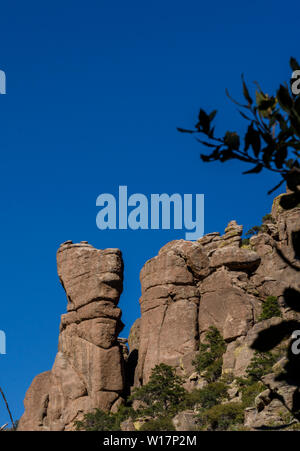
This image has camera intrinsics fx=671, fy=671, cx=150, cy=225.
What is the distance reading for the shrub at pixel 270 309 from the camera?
43.0 metres

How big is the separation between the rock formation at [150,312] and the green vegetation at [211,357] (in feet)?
1.96

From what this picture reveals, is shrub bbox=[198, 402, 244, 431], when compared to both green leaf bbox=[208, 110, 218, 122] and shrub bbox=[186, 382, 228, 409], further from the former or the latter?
green leaf bbox=[208, 110, 218, 122]

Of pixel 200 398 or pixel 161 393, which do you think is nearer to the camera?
pixel 200 398

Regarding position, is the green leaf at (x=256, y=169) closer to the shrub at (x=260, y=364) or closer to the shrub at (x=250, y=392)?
the shrub at (x=250, y=392)

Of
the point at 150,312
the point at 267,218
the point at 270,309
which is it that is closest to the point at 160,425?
the point at 270,309

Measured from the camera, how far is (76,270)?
51688 millimetres

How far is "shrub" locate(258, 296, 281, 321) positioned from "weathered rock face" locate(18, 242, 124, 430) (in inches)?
446

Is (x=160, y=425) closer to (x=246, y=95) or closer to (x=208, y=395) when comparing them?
(x=208, y=395)

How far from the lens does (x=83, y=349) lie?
48531 millimetres

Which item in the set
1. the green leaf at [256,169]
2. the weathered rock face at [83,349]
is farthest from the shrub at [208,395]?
the green leaf at [256,169]

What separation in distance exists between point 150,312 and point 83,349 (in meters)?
5.82

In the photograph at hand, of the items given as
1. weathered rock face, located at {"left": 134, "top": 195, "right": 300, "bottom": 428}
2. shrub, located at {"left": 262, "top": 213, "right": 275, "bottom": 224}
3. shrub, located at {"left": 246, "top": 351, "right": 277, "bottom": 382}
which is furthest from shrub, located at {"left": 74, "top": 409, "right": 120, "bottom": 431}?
shrub, located at {"left": 262, "top": 213, "right": 275, "bottom": 224}

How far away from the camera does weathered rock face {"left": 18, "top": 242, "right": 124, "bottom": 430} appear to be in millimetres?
46812
